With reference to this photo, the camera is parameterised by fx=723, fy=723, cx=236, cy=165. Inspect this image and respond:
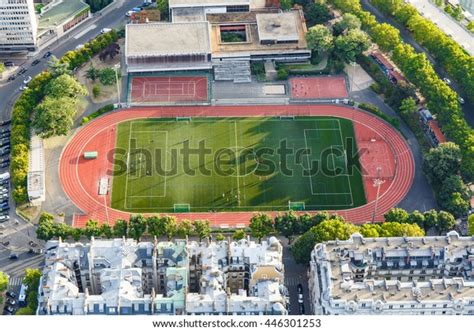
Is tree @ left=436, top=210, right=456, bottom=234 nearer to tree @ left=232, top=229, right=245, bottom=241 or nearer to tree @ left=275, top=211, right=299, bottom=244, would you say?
tree @ left=275, top=211, right=299, bottom=244

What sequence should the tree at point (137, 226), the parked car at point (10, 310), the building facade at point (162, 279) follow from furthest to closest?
the tree at point (137, 226)
the parked car at point (10, 310)
the building facade at point (162, 279)

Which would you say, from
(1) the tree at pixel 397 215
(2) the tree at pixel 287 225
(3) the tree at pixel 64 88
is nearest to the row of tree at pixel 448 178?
(1) the tree at pixel 397 215

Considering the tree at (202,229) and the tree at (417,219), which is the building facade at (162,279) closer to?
the tree at (202,229)

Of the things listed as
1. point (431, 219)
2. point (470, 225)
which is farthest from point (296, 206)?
point (470, 225)

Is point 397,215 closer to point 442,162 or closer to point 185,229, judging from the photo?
point 442,162

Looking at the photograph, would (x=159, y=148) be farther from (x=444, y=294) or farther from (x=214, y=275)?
(x=444, y=294)

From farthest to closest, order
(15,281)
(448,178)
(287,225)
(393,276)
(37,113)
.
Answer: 1. (37,113)
2. (448,178)
3. (287,225)
4. (15,281)
5. (393,276)

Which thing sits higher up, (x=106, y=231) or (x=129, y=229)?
(x=129, y=229)
